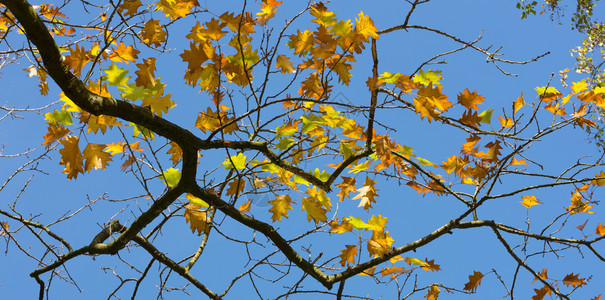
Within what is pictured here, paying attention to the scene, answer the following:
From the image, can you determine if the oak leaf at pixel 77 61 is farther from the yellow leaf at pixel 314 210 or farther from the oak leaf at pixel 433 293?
the oak leaf at pixel 433 293

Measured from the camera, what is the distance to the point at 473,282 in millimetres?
2545

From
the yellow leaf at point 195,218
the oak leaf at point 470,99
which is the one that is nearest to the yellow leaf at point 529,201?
the oak leaf at point 470,99

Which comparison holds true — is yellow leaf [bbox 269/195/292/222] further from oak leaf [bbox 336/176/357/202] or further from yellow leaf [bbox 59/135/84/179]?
yellow leaf [bbox 59/135/84/179]

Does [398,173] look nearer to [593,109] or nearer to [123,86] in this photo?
[593,109]

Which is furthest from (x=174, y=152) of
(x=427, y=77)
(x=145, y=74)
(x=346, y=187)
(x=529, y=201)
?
(x=529, y=201)

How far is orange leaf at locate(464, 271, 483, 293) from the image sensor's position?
99.4 inches

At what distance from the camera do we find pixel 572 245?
233cm

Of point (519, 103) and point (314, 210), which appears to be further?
point (314, 210)

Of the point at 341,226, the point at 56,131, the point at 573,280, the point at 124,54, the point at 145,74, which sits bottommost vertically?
the point at 573,280

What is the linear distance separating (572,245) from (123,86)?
2325 millimetres

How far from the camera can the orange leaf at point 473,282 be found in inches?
99.4

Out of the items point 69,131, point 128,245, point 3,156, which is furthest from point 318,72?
point 3,156

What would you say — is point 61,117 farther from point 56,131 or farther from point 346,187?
point 346,187

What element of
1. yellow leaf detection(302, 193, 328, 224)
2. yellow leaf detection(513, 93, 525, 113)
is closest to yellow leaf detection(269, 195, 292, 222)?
yellow leaf detection(302, 193, 328, 224)
